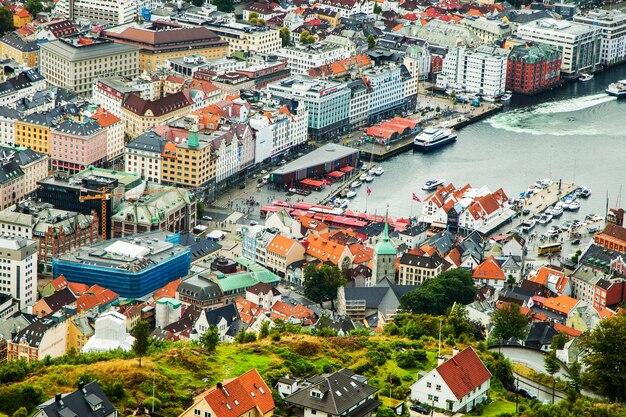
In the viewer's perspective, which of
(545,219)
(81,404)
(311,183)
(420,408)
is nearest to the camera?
(81,404)

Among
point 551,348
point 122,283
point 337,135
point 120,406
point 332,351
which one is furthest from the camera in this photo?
point 337,135

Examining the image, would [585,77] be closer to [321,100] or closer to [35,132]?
[321,100]

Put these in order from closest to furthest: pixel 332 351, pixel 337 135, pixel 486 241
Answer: pixel 332 351, pixel 486 241, pixel 337 135

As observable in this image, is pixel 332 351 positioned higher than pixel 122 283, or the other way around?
pixel 332 351

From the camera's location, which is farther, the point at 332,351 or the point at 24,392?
the point at 332,351

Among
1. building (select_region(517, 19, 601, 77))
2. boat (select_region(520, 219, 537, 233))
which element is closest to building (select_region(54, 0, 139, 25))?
building (select_region(517, 19, 601, 77))

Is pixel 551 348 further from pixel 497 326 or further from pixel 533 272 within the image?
pixel 533 272

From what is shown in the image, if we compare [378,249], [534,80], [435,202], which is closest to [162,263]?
[378,249]

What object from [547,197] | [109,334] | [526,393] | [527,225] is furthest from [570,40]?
[526,393]
